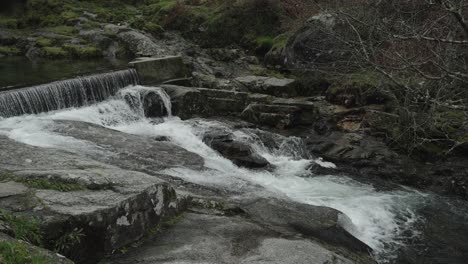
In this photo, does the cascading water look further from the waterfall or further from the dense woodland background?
the dense woodland background

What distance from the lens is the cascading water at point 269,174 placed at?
26.7 ft

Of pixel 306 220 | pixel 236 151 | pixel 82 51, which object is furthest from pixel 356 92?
pixel 82 51

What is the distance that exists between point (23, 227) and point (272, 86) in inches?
488

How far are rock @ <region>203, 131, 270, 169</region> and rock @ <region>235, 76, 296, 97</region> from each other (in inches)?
181

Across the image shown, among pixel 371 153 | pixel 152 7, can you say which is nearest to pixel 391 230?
pixel 371 153

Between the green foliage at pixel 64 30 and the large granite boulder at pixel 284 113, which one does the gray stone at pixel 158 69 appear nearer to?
the large granite boulder at pixel 284 113

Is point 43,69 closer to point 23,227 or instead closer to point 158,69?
point 158,69

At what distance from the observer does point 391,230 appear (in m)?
8.01

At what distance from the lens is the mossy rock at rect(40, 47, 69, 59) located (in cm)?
2255

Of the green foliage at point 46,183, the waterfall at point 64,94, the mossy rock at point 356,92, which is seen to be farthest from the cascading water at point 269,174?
the green foliage at point 46,183

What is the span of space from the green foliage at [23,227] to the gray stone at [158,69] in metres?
12.5

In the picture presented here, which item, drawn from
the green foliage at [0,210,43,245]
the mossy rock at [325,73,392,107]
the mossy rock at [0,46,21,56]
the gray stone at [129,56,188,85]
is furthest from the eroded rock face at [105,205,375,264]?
the mossy rock at [0,46,21,56]

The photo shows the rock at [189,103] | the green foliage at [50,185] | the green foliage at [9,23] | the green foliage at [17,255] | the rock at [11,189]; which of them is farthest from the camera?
the green foliage at [9,23]

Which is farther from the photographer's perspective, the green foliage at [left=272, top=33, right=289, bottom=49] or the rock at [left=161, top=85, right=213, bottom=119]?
the green foliage at [left=272, top=33, right=289, bottom=49]
